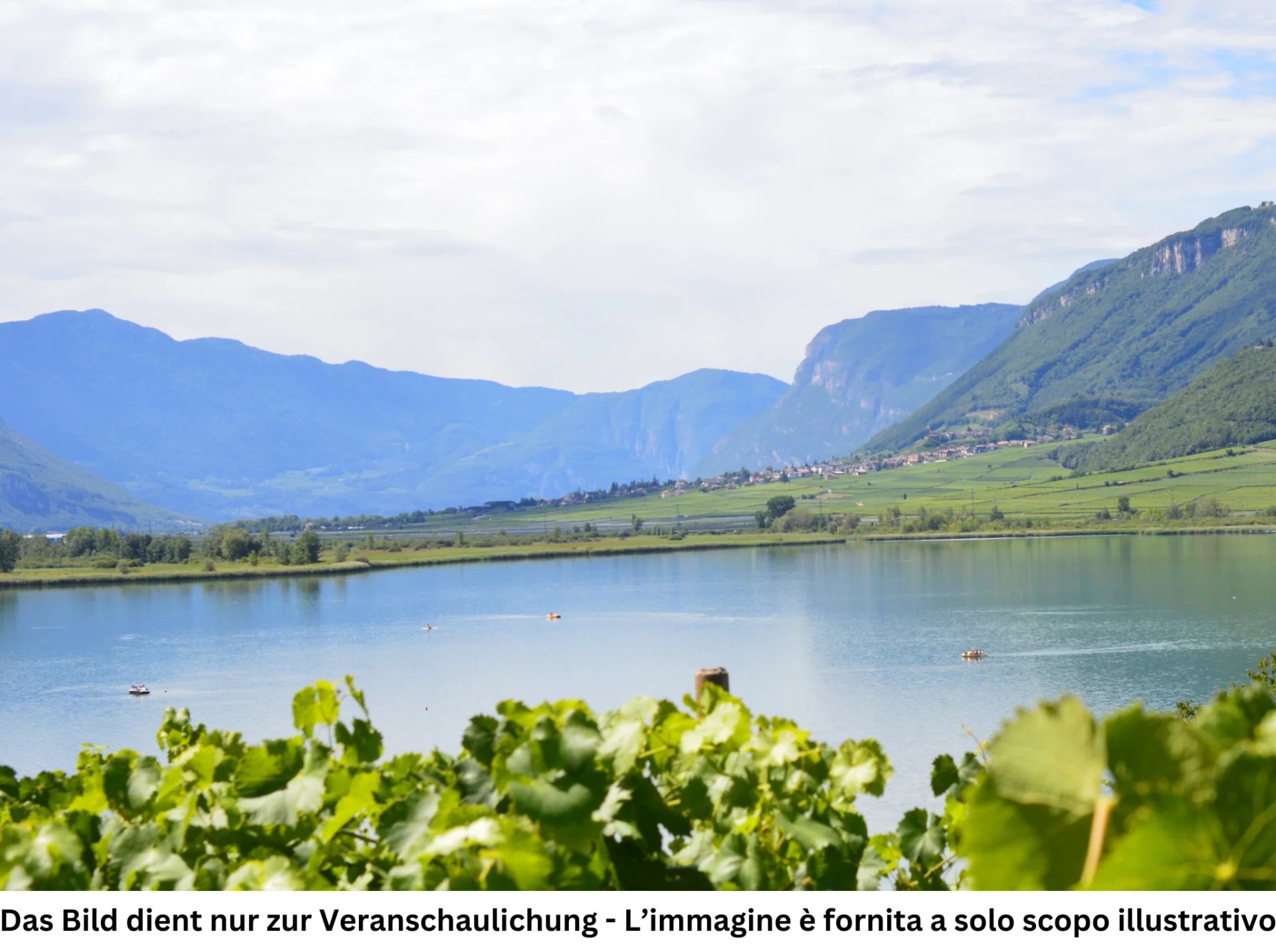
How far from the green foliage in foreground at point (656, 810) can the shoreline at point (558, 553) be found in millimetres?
131190

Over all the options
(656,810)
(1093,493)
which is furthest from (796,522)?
(656,810)

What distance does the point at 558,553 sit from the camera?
153 m

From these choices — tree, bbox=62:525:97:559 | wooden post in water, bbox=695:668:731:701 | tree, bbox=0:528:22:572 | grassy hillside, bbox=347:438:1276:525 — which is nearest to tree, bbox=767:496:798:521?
grassy hillside, bbox=347:438:1276:525

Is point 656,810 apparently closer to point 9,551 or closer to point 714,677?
point 714,677

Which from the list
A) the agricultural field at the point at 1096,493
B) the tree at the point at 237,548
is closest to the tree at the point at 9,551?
the tree at the point at 237,548

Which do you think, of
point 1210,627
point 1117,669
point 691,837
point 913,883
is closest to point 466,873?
point 691,837

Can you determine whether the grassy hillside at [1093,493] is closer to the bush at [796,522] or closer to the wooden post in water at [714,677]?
the bush at [796,522]

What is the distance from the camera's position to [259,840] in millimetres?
3334

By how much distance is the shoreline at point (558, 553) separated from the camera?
12875cm

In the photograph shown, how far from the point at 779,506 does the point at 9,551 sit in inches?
3678

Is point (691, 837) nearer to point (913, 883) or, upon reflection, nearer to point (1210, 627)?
point (913, 883)

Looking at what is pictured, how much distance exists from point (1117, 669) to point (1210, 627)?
15.4 m

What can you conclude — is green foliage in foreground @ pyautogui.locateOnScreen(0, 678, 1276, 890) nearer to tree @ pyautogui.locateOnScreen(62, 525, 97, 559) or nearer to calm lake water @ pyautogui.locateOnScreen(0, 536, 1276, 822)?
calm lake water @ pyautogui.locateOnScreen(0, 536, 1276, 822)

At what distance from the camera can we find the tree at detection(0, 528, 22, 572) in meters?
138
